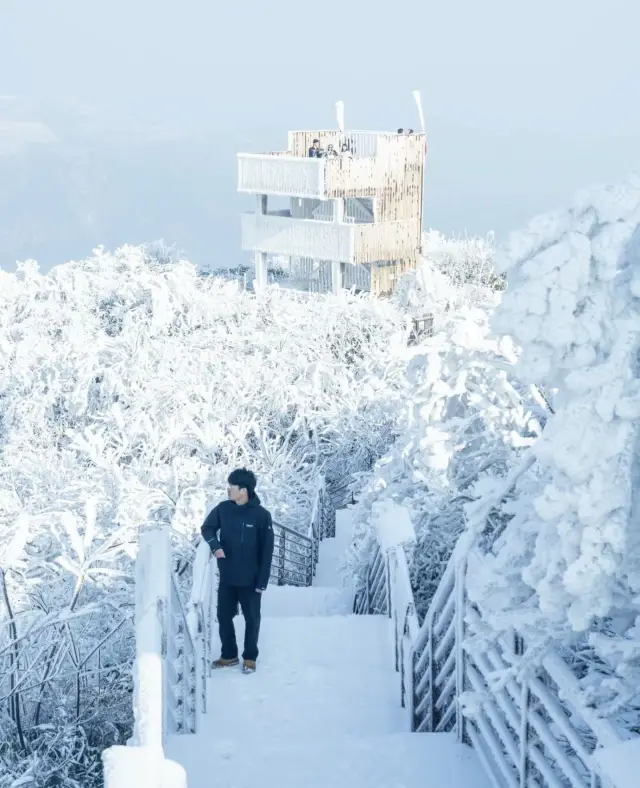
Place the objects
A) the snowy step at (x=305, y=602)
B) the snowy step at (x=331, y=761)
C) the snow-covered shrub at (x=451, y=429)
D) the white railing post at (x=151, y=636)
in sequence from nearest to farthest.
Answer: the white railing post at (x=151, y=636) → the snowy step at (x=331, y=761) → the snowy step at (x=305, y=602) → the snow-covered shrub at (x=451, y=429)

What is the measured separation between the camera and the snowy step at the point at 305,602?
10.1 meters

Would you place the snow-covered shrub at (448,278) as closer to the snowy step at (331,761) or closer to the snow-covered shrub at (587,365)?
the snowy step at (331,761)

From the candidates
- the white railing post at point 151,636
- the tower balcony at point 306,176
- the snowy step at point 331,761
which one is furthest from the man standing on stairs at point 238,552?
the tower balcony at point 306,176

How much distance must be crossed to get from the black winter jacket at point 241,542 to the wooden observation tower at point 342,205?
23804mm

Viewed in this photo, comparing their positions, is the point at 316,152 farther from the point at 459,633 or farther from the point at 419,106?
the point at 459,633

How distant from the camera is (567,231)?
135 inches

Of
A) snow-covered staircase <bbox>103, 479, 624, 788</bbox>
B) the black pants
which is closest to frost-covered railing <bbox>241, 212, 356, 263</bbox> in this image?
snow-covered staircase <bbox>103, 479, 624, 788</bbox>

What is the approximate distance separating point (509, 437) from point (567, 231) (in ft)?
23.3

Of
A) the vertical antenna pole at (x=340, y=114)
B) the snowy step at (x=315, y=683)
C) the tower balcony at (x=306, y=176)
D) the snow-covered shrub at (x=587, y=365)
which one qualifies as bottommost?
the snowy step at (x=315, y=683)

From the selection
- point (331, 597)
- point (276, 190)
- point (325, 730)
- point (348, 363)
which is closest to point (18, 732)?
point (325, 730)

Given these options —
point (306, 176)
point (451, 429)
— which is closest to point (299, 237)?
point (306, 176)

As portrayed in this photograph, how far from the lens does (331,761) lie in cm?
555

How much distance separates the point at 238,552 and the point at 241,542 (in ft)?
0.25

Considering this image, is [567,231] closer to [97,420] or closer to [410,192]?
[97,420]
